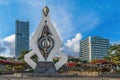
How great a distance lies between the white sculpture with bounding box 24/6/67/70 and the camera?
128 feet

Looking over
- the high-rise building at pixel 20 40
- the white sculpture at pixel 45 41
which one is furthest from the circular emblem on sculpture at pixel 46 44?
the high-rise building at pixel 20 40

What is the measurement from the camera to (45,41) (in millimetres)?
39250

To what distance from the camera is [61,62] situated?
3959cm

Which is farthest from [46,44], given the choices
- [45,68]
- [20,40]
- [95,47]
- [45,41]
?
[20,40]

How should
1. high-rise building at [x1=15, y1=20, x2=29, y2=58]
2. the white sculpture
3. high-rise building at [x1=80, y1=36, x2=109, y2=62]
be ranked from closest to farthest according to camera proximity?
the white sculpture
high-rise building at [x1=80, y1=36, x2=109, y2=62]
high-rise building at [x1=15, y1=20, x2=29, y2=58]

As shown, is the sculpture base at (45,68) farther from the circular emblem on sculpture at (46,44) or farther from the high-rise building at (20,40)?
the high-rise building at (20,40)

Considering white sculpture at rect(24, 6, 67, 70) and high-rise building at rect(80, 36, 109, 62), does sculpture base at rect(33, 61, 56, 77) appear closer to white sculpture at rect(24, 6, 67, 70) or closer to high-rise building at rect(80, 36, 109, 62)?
white sculpture at rect(24, 6, 67, 70)

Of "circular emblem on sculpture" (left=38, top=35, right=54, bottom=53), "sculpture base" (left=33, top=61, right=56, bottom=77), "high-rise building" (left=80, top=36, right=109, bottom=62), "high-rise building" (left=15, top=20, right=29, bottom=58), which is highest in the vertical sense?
"high-rise building" (left=15, top=20, right=29, bottom=58)

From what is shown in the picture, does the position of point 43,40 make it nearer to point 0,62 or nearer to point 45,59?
point 45,59

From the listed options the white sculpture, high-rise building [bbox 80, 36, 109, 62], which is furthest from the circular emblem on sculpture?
high-rise building [bbox 80, 36, 109, 62]

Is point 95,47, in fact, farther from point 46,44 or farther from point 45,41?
point 46,44

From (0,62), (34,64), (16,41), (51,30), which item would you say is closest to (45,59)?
(34,64)

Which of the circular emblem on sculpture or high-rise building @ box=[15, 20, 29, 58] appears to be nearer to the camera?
the circular emblem on sculpture

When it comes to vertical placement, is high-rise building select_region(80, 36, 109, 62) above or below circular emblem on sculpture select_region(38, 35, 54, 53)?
above
